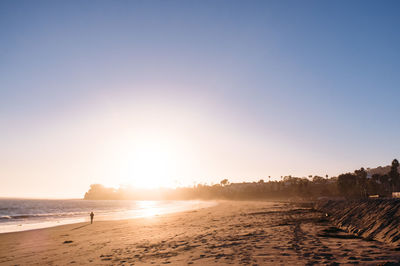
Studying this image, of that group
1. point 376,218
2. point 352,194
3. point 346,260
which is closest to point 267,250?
point 346,260

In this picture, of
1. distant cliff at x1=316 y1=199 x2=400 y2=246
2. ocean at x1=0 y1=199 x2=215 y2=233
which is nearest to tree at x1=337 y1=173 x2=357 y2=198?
ocean at x1=0 y1=199 x2=215 y2=233

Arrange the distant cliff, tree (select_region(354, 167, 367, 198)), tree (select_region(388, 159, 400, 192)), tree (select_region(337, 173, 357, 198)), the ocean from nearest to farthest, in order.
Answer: the distant cliff
the ocean
tree (select_region(388, 159, 400, 192))
tree (select_region(354, 167, 367, 198))
tree (select_region(337, 173, 357, 198))

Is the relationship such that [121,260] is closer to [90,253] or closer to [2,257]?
[90,253]

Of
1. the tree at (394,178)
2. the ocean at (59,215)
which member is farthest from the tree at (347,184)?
the ocean at (59,215)

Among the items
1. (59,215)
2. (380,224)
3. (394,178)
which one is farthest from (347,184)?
(380,224)

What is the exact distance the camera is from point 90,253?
1381 centimetres

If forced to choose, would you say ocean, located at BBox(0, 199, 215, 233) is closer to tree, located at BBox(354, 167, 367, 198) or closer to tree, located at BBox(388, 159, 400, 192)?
tree, located at BBox(354, 167, 367, 198)

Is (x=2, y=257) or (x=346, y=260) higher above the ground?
(x=346, y=260)

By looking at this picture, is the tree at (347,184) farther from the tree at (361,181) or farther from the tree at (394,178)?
the tree at (394,178)

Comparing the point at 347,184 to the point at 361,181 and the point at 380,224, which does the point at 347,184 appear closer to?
the point at 361,181

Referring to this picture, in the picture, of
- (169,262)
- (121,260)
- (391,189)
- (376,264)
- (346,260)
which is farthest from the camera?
(391,189)

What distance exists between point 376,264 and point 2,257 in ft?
61.8

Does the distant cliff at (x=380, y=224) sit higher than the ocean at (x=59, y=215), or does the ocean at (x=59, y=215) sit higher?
the distant cliff at (x=380, y=224)

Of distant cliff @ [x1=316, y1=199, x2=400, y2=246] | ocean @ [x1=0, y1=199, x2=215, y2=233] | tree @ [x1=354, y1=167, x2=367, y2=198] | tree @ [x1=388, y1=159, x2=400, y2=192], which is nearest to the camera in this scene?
distant cliff @ [x1=316, y1=199, x2=400, y2=246]
